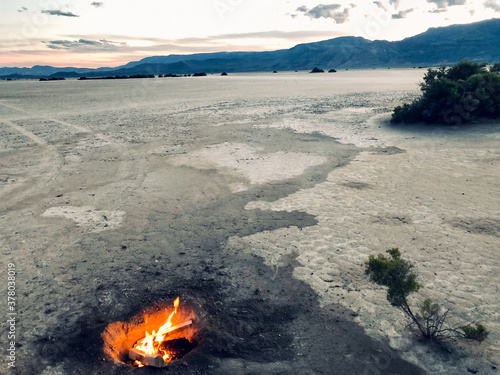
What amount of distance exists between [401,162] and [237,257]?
6641 mm

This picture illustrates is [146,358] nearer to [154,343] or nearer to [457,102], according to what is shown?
[154,343]

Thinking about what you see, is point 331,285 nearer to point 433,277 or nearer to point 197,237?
point 433,277

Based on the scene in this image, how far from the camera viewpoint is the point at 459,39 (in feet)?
522

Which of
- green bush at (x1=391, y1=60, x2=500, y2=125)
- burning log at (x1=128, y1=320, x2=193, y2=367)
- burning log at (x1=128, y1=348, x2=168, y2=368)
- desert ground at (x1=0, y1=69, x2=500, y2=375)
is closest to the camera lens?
burning log at (x1=128, y1=348, x2=168, y2=368)

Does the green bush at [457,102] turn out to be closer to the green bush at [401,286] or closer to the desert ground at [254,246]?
the desert ground at [254,246]

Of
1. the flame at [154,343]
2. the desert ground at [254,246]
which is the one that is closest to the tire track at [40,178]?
the desert ground at [254,246]

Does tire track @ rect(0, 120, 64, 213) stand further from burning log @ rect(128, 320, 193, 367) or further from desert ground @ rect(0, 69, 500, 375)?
burning log @ rect(128, 320, 193, 367)

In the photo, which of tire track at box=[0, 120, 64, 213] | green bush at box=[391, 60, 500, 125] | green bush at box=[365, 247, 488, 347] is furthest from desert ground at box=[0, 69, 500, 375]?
green bush at box=[391, 60, 500, 125]

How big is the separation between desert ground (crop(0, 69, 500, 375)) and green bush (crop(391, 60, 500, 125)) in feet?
8.62

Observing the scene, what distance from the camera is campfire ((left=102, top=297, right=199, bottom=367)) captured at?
369 cm

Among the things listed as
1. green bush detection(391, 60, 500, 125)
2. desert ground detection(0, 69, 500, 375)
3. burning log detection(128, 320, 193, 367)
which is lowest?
burning log detection(128, 320, 193, 367)

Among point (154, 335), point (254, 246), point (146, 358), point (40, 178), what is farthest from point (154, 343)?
point (40, 178)

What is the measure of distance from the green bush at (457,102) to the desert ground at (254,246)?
2.63 m

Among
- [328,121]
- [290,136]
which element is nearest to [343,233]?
[290,136]
